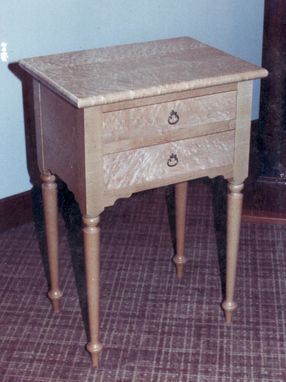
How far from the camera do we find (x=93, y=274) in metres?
1.98

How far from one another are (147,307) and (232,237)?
420 millimetres

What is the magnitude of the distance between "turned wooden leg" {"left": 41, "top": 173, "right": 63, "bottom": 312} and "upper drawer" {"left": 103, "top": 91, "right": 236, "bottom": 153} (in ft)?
1.23

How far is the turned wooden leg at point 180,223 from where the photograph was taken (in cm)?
242

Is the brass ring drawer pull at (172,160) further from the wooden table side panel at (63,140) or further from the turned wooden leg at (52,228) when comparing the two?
the turned wooden leg at (52,228)

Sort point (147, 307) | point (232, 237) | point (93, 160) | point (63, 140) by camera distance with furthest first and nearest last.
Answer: point (147, 307), point (232, 237), point (63, 140), point (93, 160)

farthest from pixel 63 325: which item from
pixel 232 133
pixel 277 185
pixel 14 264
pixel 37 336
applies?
pixel 277 185

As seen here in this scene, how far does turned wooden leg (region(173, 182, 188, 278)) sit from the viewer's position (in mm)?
2416

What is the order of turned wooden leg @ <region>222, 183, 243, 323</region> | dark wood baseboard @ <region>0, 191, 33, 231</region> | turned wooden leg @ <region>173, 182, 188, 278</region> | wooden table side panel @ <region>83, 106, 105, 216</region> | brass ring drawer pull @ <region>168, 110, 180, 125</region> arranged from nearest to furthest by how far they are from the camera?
wooden table side panel @ <region>83, 106, 105, 216</region> → brass ring drawer pull @ <region>168, 110, 180, 125</region> → turned wooden leg @ <region>222, 183, 243, 323</region> → turned wooden leg @ <region>173, 182, 188, 278</region> → dark wood baseboard @ <region>0, 191, 33, 231</region>

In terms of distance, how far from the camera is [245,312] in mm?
2355

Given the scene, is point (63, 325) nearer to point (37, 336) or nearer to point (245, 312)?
point (37, 336)

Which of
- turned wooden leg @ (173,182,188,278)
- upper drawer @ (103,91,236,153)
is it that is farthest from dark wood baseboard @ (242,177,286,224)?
upper drawer @ (103,91,236,153)

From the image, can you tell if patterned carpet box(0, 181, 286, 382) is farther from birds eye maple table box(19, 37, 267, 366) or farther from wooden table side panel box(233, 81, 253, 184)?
wooden table side panel box(233, 81, 253, 184)

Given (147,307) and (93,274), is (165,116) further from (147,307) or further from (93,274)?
(147,307)

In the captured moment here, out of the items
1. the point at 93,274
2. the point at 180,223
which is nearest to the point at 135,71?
the point at 93,274
